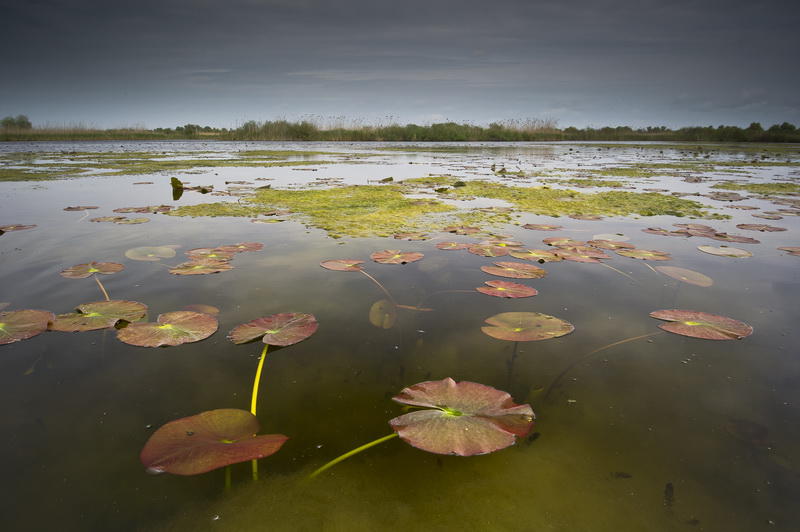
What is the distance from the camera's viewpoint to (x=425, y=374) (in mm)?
1481

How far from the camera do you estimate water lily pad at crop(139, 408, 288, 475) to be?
1.01 metres

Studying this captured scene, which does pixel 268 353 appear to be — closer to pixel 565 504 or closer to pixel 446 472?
pixel 446 472

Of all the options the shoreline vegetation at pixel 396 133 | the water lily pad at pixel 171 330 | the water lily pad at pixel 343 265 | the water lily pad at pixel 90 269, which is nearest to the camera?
the water lily pad at pixel 171 330

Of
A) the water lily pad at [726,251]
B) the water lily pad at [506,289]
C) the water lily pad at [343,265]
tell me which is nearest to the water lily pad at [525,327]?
the water lily pad at [506,289]

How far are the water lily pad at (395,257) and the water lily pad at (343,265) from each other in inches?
5.2

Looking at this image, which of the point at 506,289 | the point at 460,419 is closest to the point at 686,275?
the point at 506,289

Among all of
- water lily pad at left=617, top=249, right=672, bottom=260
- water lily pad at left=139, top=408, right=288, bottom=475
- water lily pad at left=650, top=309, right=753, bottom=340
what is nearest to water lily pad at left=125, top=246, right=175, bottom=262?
water lily pad at left=139, top=408, right=288, bottom=475

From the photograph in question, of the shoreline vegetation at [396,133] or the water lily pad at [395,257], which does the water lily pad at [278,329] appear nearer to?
the water lily pad at [395,257]

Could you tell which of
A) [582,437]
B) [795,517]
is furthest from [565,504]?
[795,517]

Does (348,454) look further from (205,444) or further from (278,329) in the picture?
(278,329)

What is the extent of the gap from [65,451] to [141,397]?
Result: 9.9 inches

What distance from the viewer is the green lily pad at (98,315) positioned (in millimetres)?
1758

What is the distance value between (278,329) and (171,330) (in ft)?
1.48

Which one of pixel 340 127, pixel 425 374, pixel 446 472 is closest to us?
pixel 446 472
